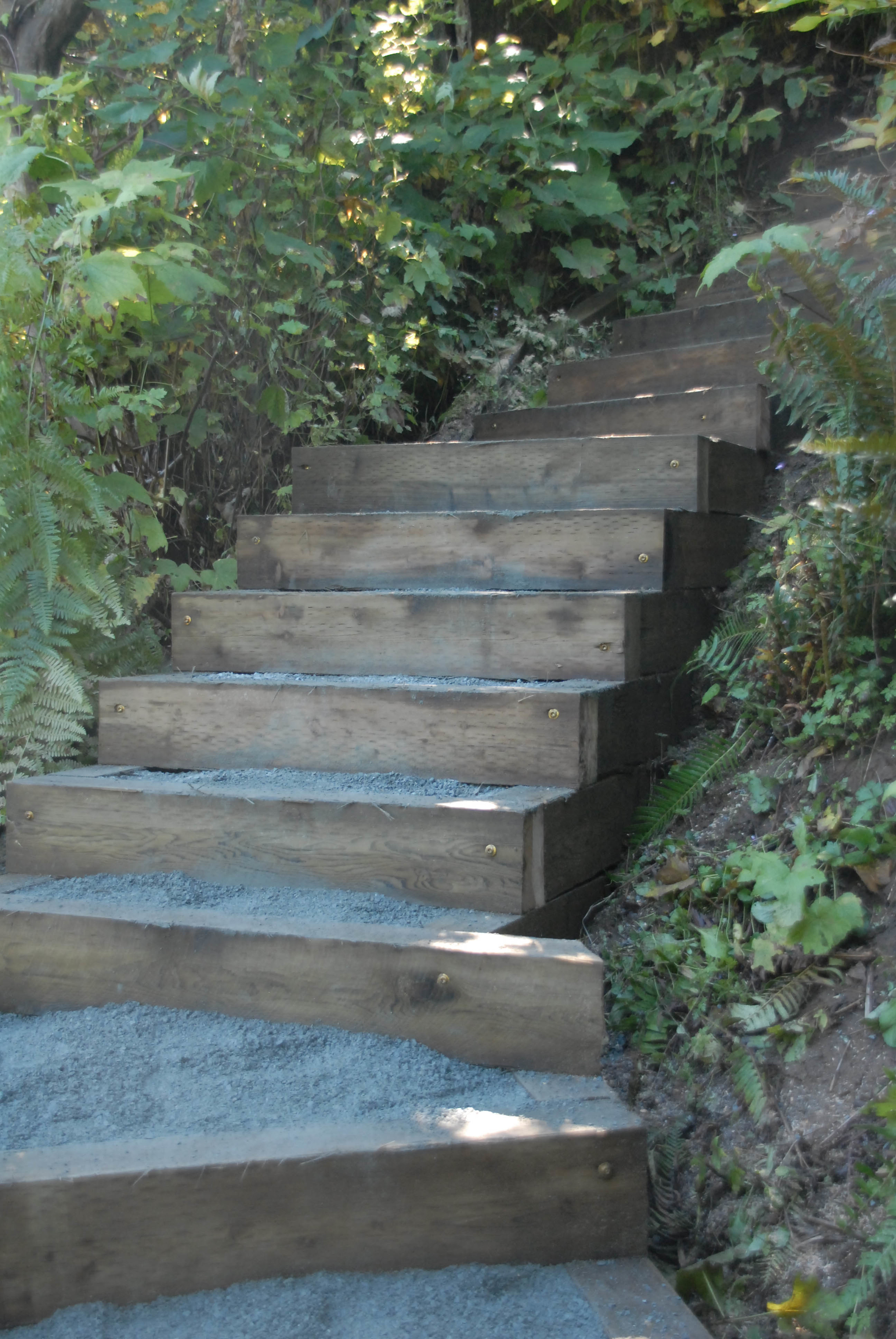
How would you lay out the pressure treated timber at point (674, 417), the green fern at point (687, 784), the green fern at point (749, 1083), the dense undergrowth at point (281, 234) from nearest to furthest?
the green fern at point (749, 1083) < the green fern at point (687, 784) < the dense undergrowth at point (281, 234) < the pressure treated timber at point (674, 417)

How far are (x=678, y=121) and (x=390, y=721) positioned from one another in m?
4.35

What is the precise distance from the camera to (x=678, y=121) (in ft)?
18.1

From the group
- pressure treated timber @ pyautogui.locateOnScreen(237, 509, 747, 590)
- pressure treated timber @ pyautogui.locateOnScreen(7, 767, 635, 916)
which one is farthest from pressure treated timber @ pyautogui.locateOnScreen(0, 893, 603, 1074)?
pressure treated timber @ pyautogui.locateOnScreen(237, 509, 747, 590)

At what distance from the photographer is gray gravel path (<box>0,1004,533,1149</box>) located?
1.73 m

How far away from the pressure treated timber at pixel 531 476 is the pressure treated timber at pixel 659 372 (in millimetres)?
541

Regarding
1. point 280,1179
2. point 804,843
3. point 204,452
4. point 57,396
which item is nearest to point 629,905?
point 804,843

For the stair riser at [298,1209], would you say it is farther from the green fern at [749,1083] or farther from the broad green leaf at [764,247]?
the broad green leaf at [764,247]

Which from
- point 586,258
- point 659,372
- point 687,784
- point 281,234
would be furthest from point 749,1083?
point 586,258

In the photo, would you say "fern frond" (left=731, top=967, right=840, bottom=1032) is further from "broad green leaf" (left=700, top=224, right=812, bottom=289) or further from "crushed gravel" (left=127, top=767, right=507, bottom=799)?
"broad green leaf" (left=700, top=224, right=812, bottom=289)

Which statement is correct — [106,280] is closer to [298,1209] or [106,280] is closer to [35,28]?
[35,28]

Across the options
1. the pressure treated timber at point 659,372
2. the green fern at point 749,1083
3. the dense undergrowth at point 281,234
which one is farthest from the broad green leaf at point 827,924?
the pressure treated timber at point 659,372

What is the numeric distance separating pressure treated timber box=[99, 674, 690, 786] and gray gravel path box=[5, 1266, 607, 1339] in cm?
111

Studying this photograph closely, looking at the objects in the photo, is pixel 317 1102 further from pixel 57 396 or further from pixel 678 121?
pixel 678 121

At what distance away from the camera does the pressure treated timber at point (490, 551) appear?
2936mm
